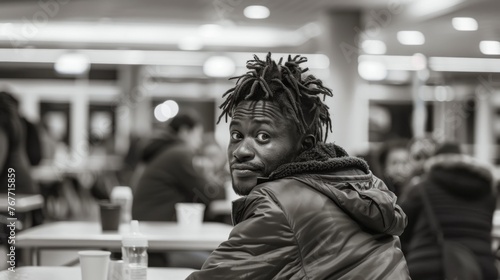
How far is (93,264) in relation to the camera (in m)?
1.88

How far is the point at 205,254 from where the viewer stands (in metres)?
3.60

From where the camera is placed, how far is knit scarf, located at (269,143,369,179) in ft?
4.76

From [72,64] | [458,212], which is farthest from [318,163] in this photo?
[72,64]

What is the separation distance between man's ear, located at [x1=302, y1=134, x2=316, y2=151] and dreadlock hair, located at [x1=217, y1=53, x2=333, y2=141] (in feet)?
0.04

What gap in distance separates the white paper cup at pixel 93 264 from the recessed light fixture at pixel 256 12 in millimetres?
6718

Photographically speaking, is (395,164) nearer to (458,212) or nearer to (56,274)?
(458,212)

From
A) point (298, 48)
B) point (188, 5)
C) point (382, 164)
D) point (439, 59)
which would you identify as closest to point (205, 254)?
point (382, 164)

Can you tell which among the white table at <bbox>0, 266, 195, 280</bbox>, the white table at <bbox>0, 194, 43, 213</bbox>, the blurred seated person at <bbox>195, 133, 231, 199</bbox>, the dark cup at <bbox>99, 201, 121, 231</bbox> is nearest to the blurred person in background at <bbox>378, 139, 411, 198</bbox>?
the blurred seated person at <bbox>195, 133, 231, 199</bbox>

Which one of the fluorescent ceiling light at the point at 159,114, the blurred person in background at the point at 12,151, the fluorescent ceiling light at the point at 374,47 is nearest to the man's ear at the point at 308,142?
the blurred person in background at the point at 12,151

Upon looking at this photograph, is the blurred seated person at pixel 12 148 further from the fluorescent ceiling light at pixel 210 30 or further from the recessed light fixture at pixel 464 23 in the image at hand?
the recessed light fixture at pixel 464 23

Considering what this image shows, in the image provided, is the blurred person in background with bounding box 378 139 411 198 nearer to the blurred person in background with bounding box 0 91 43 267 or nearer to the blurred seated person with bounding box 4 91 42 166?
the blurred person in background with bounding box 0 91 43 267

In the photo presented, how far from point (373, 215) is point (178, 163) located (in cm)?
293

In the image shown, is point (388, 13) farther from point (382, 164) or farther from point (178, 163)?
point (178, 163)

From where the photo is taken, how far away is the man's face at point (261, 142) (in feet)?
4.88
